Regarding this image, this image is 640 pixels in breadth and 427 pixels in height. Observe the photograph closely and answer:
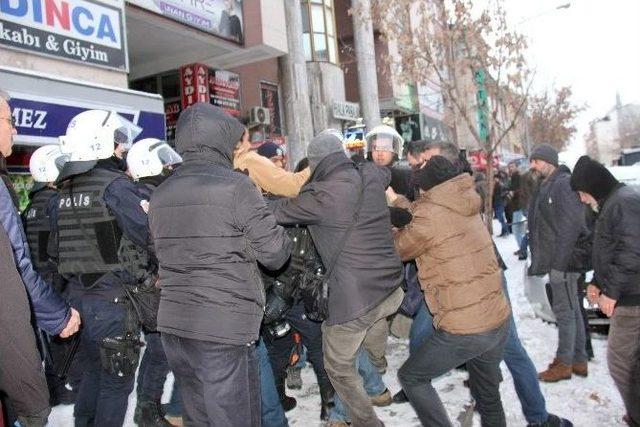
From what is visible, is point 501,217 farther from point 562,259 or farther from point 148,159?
point 148,159

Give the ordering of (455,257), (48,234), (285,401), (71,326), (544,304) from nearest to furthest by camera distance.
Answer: (71,326), (455,257), (48,234), (285,401), (544,304)

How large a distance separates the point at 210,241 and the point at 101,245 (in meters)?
1.30

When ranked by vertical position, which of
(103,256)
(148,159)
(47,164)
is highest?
(47,164)

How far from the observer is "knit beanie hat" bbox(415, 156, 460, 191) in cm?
326

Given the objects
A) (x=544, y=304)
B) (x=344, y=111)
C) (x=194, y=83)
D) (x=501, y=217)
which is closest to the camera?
(x=544, y=304)

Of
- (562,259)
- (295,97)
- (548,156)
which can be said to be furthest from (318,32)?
(562,259)

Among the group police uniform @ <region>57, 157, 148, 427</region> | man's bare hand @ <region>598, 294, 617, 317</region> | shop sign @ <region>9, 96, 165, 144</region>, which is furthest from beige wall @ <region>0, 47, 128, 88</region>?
man's bare hand @ <region>598, 294, 617, 317</region>

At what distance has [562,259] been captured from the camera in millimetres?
4754

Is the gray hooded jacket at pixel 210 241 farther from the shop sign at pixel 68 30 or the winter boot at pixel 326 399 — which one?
the shop sign at pixel 68 30

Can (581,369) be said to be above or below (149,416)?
below

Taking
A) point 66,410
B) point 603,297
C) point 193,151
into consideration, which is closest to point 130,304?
point 193,151

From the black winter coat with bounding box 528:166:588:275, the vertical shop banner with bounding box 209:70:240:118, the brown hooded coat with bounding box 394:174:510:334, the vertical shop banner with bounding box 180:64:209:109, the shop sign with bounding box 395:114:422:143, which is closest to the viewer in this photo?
the brown hooded coat with bounding box 394:174:510:334

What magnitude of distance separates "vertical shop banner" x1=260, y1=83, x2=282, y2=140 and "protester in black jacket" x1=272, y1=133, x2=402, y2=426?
12.3 metres

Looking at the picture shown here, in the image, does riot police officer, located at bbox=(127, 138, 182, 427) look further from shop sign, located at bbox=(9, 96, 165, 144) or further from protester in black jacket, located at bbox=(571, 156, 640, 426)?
protester in black jacket, located at bbox=(571, 156, 640, 426)
